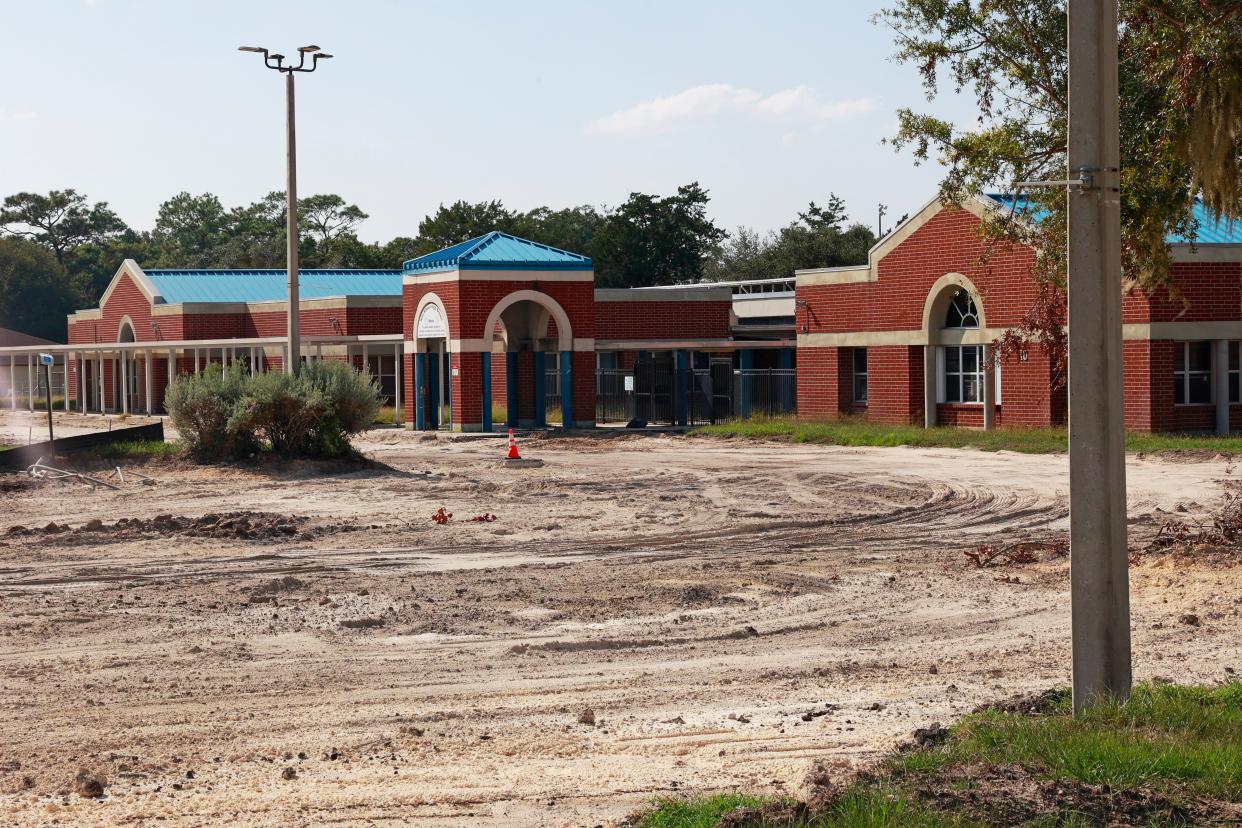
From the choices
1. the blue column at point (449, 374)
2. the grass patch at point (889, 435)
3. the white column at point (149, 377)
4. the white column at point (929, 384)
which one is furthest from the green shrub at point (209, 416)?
the white column at point (149, 377)

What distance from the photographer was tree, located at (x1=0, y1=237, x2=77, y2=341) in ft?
324

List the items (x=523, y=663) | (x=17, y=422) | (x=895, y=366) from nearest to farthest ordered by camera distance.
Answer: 1. (x=523, y=663)
2. (x=895, y=366)
3. (x=17, y=422)

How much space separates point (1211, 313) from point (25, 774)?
30.1m

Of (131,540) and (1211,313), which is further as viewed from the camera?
(1211,313)

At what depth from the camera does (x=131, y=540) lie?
18.3 m

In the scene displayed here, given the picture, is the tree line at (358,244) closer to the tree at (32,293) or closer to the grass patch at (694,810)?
the tree at (32,293)

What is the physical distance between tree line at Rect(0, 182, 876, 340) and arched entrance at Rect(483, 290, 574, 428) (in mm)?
39123

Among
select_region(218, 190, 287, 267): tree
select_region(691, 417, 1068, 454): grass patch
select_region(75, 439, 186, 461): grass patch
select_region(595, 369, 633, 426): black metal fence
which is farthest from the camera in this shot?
select_region(218, 190, 287, 267): tree

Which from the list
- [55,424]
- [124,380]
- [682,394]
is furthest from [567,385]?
[124,380]

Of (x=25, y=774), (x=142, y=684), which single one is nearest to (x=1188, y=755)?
(x=25, y=774)

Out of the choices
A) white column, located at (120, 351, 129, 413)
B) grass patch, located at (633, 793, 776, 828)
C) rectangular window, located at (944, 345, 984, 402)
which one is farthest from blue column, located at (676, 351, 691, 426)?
grass patch, located at (633, 793, 776, 828)

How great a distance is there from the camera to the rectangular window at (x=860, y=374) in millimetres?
41469

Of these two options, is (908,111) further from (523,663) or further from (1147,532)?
Result: (523,663)

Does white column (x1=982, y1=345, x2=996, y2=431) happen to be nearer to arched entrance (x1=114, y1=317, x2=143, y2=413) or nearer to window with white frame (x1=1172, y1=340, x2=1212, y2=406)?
window with white frame (x1=1172, y1=340, x2=1212, y2=406)
